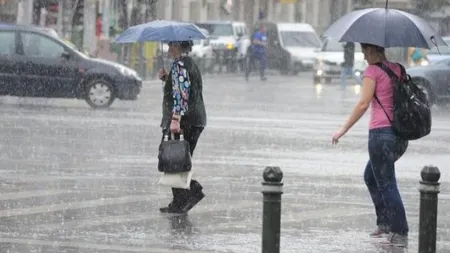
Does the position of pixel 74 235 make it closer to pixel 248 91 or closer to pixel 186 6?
pixel 248 91

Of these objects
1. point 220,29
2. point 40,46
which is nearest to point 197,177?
point 40,46

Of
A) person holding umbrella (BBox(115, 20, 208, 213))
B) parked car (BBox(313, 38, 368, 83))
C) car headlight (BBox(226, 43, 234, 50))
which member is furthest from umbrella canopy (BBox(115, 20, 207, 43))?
car headlight (BBox(226, 43, 234, 50))

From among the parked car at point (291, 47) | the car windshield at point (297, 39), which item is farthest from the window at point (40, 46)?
the car windshield at point (297, 39)

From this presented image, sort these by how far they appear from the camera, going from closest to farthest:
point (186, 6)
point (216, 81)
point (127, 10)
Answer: point (216, 81) → point (127, 10) → point (186, 6)

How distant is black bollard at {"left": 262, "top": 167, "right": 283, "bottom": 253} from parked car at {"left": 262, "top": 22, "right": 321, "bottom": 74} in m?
49.2

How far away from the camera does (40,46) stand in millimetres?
27781

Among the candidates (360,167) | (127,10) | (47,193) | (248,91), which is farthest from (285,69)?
(47,193)

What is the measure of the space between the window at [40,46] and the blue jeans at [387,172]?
1709 cm

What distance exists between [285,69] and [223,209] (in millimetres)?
45936

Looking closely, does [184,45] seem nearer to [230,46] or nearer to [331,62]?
[331,62]

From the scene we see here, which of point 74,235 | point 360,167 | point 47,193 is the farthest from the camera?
point 360,167

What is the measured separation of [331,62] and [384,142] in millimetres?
38398

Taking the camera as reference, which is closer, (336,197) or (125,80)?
(336,197)

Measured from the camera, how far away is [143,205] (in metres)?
13.0
